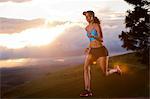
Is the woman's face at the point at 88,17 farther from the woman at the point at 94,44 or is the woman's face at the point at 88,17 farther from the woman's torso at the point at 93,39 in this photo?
the woman's torso at the point at 93,39

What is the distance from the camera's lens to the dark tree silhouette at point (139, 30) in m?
43.0

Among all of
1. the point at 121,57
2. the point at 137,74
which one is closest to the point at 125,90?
the point at 137,74

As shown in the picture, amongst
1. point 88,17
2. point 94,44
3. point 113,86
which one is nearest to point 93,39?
point 94,44

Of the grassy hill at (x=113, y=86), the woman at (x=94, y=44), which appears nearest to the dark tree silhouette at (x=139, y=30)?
the grassy hill at (x=113, y=86)

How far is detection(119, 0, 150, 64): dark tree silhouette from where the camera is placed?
4297cm

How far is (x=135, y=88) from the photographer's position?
124ft

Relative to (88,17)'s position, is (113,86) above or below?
below

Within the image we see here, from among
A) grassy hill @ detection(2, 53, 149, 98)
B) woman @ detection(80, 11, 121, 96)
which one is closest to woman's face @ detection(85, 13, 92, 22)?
woman @ detection(80, 11, 121, 96)

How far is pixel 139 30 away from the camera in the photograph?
43188mm

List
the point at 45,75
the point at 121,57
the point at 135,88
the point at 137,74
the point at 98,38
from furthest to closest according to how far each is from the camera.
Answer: the point at 45,75 < the point at 121,57 < the point at 137,74 < the point at 135,88 < the point at 98,38

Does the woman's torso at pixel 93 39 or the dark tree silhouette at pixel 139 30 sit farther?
the dark tree silhouette at pixel 139 30

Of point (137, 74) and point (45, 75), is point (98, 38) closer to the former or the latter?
point (137, 74)

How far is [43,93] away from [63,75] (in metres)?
12.5

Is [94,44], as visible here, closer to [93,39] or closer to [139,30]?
[93,39]
